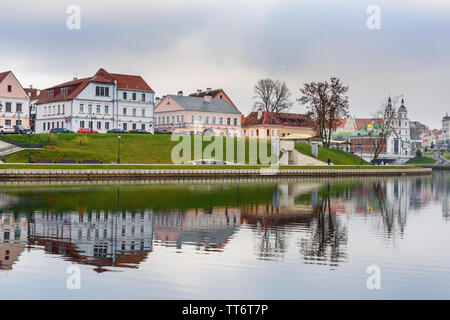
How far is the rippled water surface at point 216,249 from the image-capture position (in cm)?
1473

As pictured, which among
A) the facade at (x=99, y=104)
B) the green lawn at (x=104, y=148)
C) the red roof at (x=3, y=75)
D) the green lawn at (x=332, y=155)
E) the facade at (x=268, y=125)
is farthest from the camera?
the facade at (x=268, y=125)

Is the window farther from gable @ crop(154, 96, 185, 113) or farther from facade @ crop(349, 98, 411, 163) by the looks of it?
facade @ crop(349, 98, 411, 163)

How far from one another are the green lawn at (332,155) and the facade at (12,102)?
4937cm

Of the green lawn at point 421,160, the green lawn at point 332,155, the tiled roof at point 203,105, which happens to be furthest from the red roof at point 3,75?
the green lawn at point 421,160

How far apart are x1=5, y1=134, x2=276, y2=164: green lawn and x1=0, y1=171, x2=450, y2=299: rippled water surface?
31.6 m

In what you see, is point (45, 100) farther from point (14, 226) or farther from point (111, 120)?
point (14, 226)

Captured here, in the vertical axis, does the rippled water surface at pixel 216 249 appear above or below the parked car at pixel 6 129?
below

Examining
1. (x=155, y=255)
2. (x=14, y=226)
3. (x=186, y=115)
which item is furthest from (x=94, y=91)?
(x=155, y=255)

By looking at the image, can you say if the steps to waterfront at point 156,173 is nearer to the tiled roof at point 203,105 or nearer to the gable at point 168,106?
the tiled roof at point 203,105

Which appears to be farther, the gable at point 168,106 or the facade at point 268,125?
the facade at point 268,125

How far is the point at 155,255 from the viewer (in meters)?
18.8

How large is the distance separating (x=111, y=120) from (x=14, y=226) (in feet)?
242

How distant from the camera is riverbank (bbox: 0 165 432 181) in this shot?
186ft
